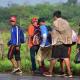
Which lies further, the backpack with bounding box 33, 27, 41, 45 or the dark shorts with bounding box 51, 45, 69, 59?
the backpack with bounding box 33, 27, 41, 45

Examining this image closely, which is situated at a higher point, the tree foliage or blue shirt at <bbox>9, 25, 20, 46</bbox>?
the tree foliage

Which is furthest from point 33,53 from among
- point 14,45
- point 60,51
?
point 60,51

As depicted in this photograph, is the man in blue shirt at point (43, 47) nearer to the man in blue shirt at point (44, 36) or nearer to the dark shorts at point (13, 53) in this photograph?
the man in blue shirt at point (44, 36)

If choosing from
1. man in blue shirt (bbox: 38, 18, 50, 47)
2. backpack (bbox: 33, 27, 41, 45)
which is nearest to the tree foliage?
backpack (bbox: 33, 27, 41, 45)

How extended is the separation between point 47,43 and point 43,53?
14.2 inches

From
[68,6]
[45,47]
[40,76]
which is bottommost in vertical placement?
[40,76]

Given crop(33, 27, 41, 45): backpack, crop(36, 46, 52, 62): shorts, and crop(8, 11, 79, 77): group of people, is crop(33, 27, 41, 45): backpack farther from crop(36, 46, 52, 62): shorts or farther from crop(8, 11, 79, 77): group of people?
crop(36, 46, 52, 62): shorts

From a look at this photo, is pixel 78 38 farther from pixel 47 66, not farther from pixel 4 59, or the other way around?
pixel 4 59

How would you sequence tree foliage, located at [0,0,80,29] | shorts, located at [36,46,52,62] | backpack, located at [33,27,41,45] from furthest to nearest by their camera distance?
tree foliage, located at [0,0,80,29]
backpack, located at [33,27,41,45]
shorts, located at [36,46,52,62]

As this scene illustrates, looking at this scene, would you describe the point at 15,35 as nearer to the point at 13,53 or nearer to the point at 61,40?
the point at 13,53

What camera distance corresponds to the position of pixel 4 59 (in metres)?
15.1

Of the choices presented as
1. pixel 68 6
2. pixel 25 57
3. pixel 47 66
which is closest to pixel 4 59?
pixel 25 57

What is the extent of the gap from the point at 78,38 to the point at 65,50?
1.95ft

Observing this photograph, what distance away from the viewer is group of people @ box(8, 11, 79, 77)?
41.1 ft
